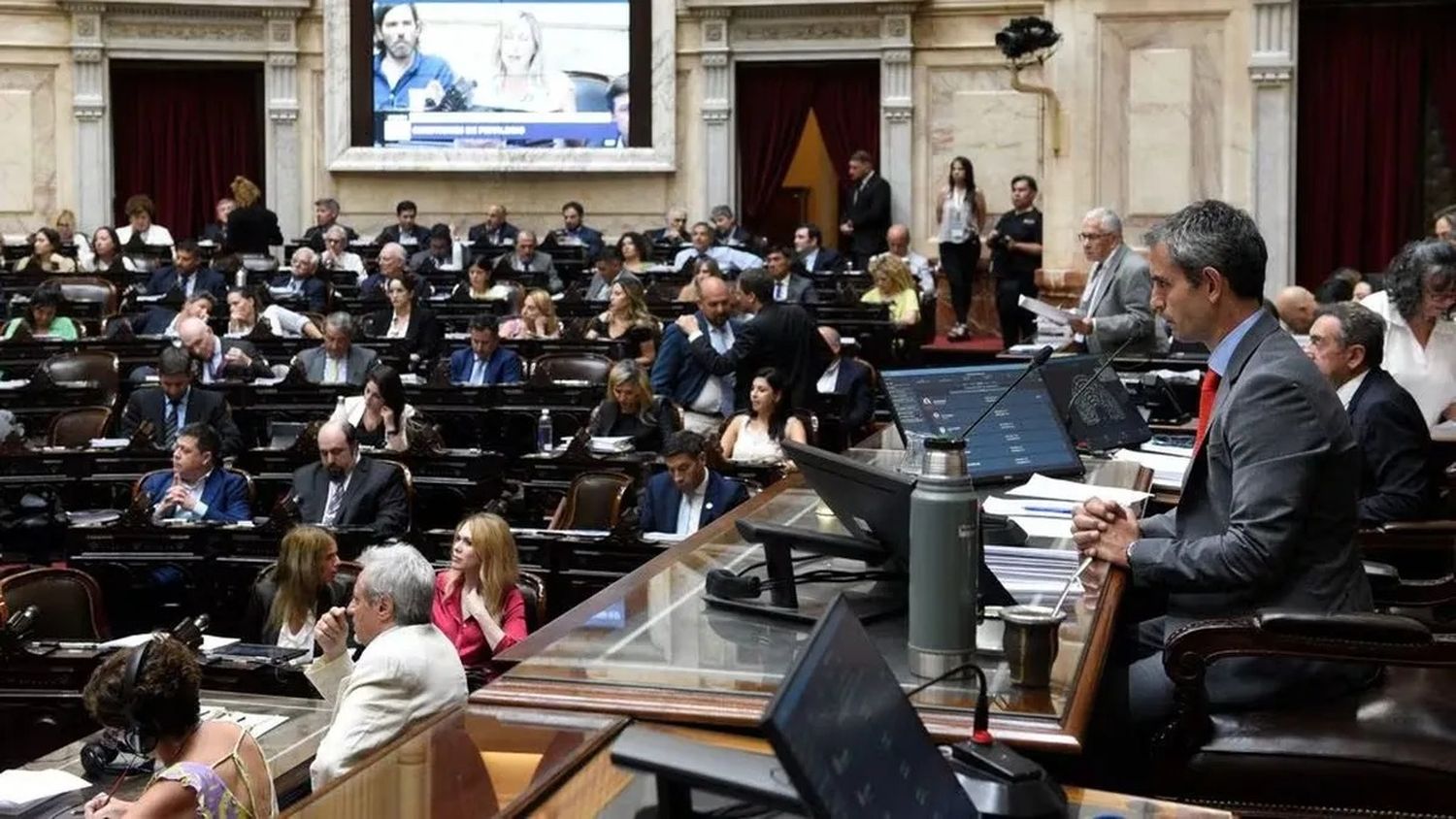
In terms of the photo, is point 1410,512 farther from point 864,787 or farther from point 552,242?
point 552,242

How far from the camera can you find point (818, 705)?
6.51 ft

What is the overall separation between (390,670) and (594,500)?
4068mm

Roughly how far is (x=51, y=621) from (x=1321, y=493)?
466 cm

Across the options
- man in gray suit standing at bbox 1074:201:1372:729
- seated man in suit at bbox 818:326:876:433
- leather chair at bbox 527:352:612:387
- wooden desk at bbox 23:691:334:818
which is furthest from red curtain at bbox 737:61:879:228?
man in gray suit standing at bbox 1074:201:1372:729

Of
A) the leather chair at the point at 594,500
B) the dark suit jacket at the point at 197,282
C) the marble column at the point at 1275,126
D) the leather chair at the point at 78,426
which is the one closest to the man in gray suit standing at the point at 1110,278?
the leather chair at the point at 594,500

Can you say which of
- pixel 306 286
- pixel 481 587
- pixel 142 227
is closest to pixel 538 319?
pixel 306 286

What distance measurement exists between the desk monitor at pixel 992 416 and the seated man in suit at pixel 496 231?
44.2ft

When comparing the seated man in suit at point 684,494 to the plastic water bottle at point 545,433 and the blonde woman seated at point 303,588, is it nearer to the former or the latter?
the blonde woman seated at point 303,588

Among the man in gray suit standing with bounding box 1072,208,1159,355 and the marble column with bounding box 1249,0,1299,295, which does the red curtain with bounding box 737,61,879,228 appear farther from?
the man in gray suit standing with bounding box 1072,208,1159,355

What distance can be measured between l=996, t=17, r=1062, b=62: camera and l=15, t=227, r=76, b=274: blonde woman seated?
783cm

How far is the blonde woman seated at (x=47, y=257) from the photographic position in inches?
638

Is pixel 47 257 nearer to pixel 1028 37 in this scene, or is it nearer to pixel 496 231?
pixel 496 231

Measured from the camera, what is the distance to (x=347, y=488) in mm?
8578

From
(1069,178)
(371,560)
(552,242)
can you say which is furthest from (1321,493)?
(552,242)
